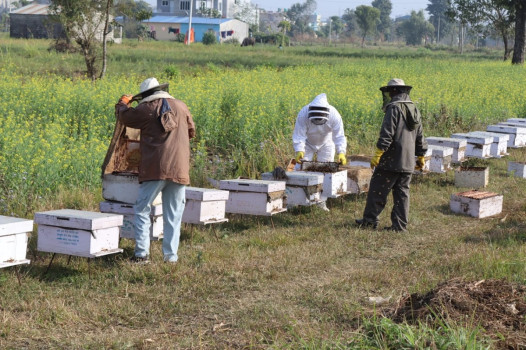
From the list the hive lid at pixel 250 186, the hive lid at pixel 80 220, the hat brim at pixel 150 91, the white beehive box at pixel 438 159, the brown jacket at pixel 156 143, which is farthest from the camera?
the white beehive box at pixel 438 159

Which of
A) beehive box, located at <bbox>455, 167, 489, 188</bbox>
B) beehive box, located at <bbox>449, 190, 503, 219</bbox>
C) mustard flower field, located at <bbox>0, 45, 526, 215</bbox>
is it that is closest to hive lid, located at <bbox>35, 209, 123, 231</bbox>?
mustard flower field, located at <bbox>0, 45, 526, 215</bbox>

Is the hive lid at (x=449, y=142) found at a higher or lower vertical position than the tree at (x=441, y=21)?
lower

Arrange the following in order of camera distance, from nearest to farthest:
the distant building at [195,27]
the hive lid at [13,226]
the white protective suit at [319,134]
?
the hive lid at [13,226] → the white protective suit at [319,134] → the distant building at [195,27]

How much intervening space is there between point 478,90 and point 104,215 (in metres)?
20.1

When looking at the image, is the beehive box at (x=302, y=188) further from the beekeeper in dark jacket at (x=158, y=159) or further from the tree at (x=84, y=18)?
the tree at (x=84, y=18)

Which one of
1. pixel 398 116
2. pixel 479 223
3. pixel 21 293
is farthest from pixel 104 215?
pixel 479 223

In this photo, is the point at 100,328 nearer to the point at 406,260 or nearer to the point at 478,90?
the point at 406,260

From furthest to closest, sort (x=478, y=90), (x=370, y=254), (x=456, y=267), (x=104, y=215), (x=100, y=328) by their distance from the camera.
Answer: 1. (x=478, y=90)
2. (x=370, y=254)
3. (x=456, y=267)
4. (x=104, y=215)
5. (x=100, y=328)

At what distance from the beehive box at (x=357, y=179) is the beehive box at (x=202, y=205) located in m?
3.07

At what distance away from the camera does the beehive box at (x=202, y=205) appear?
8391 millimetres

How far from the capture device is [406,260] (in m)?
8.26

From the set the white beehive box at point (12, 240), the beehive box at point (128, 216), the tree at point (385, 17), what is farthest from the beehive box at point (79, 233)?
the tree at point (385, 17)

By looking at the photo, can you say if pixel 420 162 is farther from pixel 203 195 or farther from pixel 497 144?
pixel 497 144

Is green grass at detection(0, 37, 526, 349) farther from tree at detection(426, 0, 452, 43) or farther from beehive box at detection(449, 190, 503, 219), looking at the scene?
tree at detection(426, 0, 452, 43)
